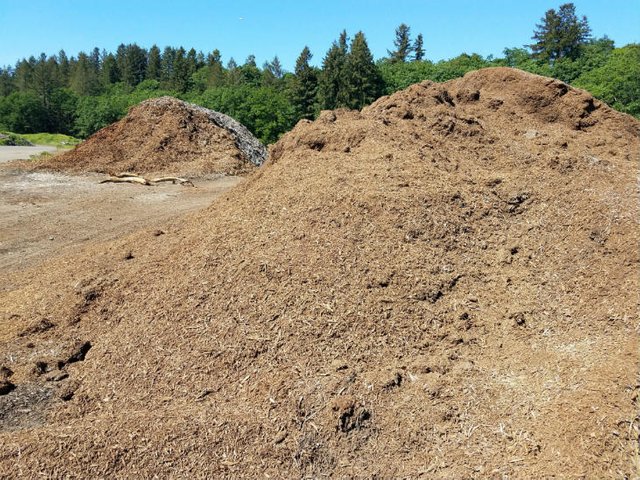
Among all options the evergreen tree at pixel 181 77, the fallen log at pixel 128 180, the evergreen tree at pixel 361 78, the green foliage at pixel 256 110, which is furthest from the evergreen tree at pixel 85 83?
the fallen log at pixel 128 180

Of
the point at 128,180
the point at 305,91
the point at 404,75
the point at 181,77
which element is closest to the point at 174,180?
the point at 128,180

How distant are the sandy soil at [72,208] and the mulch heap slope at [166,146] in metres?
0.90

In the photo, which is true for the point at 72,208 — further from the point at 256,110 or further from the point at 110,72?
the point at 110,72

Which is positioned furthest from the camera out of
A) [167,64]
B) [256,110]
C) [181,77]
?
[167,64]

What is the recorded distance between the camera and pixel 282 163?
704cm

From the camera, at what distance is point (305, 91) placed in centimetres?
4484

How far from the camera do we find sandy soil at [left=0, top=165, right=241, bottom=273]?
8.79 m

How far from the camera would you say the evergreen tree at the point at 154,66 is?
84.4m

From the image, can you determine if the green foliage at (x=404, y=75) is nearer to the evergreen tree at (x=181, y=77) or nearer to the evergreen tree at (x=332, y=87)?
the evergreen tree at (x=332, y=87)

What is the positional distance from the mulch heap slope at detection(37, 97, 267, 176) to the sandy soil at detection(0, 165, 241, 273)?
2.97ft

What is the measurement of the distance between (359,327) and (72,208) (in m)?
8.89

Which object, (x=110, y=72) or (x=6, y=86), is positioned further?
(x=110, y=72)

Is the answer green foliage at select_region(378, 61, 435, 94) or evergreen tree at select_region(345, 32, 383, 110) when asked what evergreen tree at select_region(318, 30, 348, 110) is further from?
green foliage at select_region(378, 61, 435, 94)

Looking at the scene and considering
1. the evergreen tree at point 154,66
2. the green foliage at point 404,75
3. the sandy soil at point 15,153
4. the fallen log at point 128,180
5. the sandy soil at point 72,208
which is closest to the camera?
the sandy soil at point 72,208
